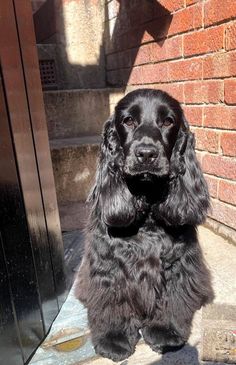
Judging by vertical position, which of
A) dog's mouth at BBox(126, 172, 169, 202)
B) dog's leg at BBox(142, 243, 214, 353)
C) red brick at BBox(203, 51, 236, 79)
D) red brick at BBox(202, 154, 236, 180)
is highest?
red brick at BBox(203, 51, 236, 79)

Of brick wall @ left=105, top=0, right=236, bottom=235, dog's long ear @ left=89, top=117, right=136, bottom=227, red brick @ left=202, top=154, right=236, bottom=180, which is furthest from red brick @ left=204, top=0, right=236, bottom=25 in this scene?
dog's long ear @ left=89, top=117, right=136, bottom=227

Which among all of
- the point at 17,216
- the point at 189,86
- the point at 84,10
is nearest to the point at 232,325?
the point at 17,216

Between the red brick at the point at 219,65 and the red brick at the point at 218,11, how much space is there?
0.23 metres

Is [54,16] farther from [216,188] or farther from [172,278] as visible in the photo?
[172,278]

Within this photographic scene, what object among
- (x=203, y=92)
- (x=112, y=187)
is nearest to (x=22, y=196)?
(x=112, y=187)

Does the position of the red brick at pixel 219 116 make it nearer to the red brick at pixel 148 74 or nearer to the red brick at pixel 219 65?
the red brick at pixel 219 65

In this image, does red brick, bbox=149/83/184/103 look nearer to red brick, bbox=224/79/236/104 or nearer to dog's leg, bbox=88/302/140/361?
red brick, bbox=224/79/236/104

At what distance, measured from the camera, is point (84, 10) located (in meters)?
3.81

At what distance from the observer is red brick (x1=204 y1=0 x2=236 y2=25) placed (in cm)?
223

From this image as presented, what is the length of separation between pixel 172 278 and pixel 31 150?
949 millimetres

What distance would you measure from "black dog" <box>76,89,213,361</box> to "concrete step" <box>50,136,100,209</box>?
135 centimetres

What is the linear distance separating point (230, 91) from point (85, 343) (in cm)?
182

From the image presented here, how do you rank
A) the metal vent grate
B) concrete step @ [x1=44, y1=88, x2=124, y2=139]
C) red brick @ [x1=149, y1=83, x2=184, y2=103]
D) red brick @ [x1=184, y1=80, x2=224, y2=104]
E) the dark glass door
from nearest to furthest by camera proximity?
the dark glass door
red brick @ [x1=184, y1=80, x2=224, y2=104]
red brick @ [x1=149, y1=83, x2=184, y2=103]
concrete step @ [x1=44, y1=88, x2=124, y2=139]
the metal vent grate

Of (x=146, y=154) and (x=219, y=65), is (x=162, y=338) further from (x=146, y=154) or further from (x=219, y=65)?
(x=219, y=65)
